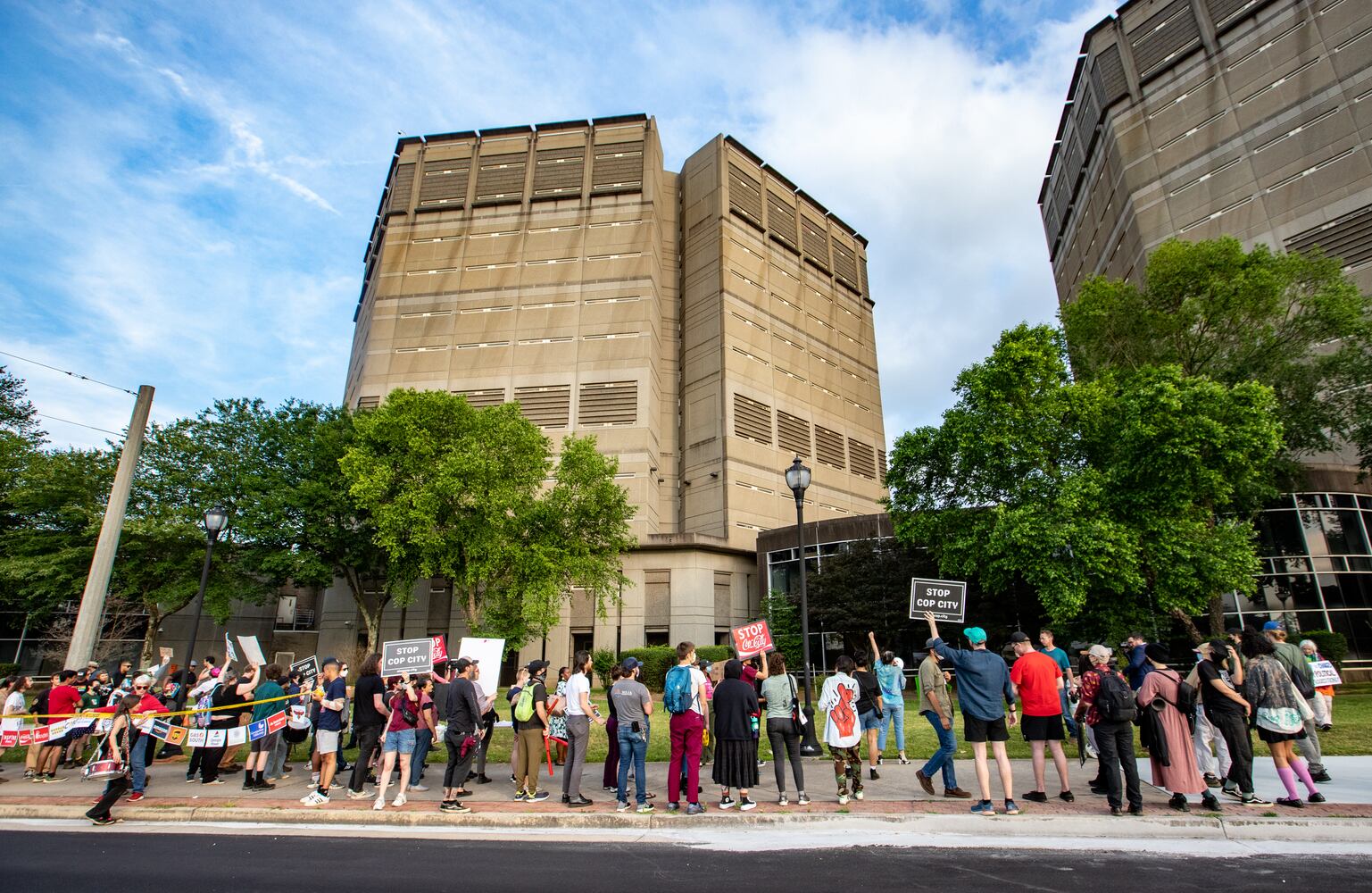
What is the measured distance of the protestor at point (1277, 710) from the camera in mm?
8031

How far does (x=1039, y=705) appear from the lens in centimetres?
842

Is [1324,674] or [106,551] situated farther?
[106,551]

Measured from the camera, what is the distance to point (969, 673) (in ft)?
27.7

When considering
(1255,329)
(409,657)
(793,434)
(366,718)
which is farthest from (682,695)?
(793,434)

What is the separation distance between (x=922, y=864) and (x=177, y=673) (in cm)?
1742

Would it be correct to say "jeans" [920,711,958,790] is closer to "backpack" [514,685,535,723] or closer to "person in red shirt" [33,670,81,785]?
"backpack" [514,685,535,723]

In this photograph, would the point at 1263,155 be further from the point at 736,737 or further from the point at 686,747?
the point at 686,747

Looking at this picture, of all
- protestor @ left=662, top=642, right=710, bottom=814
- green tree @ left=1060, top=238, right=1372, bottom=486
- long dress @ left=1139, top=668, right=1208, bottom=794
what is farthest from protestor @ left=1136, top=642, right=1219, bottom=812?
green tree @ left=1060, top=238, right=1372, bottom=486

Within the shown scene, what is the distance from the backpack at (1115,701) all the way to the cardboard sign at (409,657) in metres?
10.8

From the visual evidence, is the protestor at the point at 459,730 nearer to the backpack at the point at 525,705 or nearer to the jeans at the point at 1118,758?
the backpack at the point at 525,705

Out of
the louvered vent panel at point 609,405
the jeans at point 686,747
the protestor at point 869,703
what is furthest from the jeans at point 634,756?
the louvered vent panel at point 609,405

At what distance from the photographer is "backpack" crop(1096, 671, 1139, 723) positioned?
7875 millimetres

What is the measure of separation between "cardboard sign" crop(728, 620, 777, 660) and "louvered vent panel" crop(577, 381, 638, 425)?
30603 millimetres

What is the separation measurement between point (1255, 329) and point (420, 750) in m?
31.3
